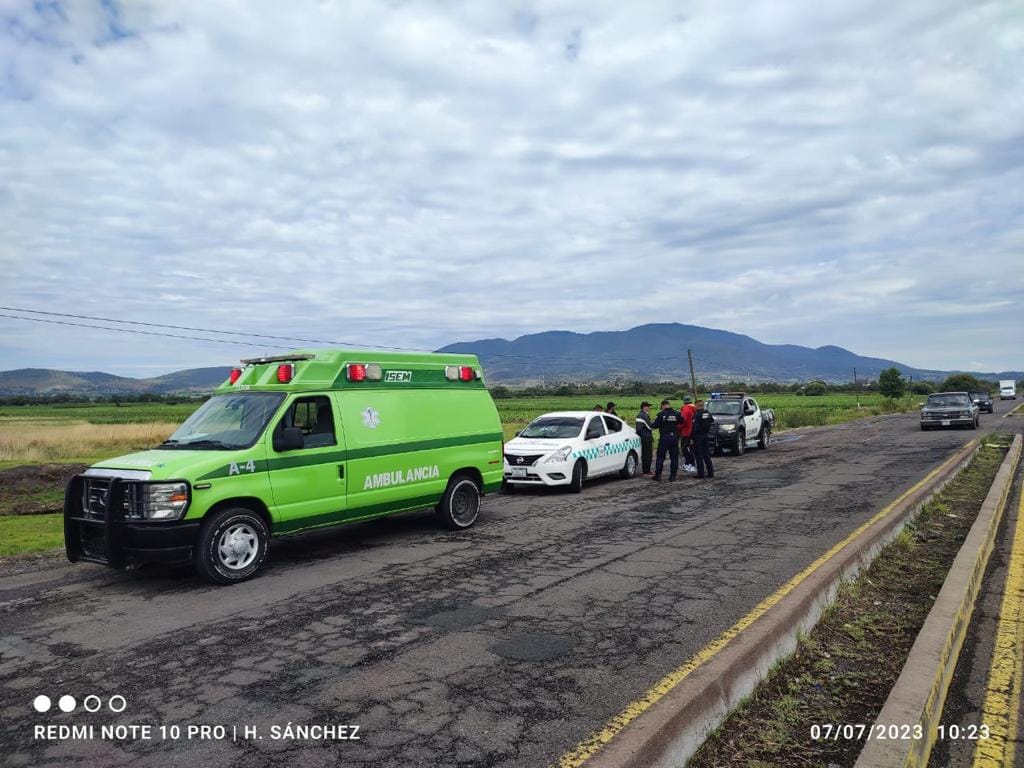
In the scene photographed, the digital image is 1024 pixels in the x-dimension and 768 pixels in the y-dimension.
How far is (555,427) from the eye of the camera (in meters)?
14.7

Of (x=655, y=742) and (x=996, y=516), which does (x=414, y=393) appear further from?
(x=996, y=516)

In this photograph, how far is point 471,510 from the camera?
10.1 meters

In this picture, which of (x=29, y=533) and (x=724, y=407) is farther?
(x=724, y=407)

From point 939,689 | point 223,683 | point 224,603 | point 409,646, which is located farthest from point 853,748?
point 224,603

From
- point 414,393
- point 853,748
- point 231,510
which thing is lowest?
point 853,748

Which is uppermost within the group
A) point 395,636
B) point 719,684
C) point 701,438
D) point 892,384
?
point 892,384

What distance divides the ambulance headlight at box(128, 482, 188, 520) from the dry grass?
21.6 metres

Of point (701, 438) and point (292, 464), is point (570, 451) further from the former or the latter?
point (292, 464)

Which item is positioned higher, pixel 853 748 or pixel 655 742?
pixel 655 742

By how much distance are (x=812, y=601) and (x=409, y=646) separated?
310 cm

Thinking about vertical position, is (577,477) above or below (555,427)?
below

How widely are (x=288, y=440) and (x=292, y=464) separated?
1.20 ft

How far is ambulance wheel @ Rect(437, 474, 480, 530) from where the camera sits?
973 cm

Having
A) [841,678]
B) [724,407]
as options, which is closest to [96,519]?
[841,678]
